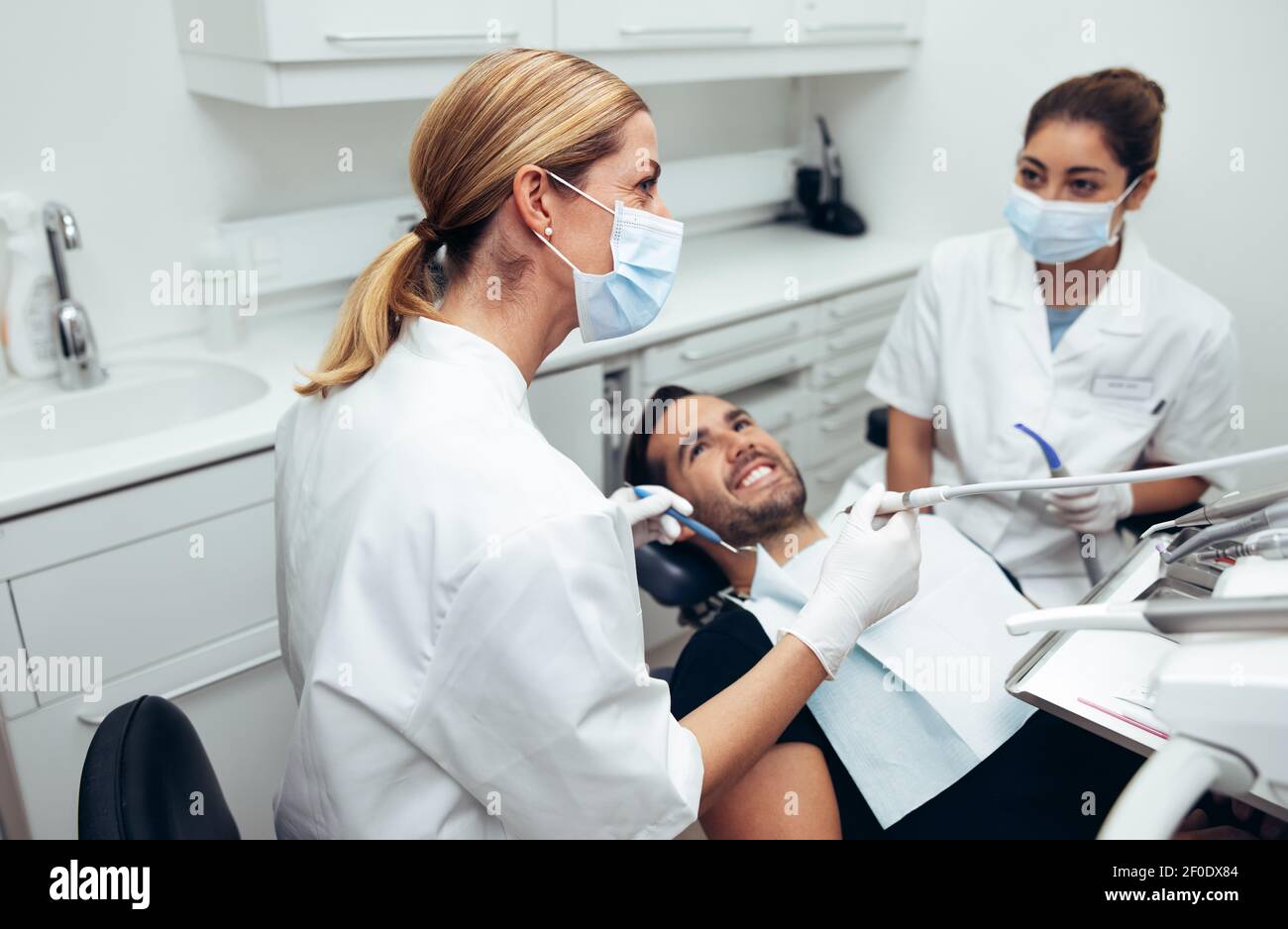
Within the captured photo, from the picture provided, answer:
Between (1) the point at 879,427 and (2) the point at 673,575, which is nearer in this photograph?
(2) the point at 673,575

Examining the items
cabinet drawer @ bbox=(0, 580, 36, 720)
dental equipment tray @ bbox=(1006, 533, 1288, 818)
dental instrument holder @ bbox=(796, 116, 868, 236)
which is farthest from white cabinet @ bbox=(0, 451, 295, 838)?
dental instrument holder @ bbox=(796, 116, 868, 236)

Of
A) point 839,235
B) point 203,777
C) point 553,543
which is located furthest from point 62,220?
point 839,235

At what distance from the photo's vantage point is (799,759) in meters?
1.23

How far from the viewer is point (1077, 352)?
1767 mm

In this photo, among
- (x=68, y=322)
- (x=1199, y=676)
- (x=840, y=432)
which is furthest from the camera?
(x=840, y=432)

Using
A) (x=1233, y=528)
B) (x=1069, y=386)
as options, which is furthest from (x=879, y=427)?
(x=1233, y=528)

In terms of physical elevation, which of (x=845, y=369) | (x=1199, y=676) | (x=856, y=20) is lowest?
(x=845, y=369)

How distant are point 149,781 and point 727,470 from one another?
3.29 ft

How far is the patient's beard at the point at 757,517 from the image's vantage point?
1.57 metres

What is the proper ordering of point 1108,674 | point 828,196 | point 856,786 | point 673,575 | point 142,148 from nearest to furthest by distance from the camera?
point 1108,674 → point 856,786 → point 673,575 → point 142,148 → point 828,196

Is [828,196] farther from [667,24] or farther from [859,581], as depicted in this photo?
[859,581]

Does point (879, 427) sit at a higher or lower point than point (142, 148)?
lower

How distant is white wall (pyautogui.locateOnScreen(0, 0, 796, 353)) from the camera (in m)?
1.70

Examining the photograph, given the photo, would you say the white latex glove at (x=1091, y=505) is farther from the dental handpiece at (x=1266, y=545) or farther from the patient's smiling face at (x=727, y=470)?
the dental handpiece at (x=1266, y=545)
